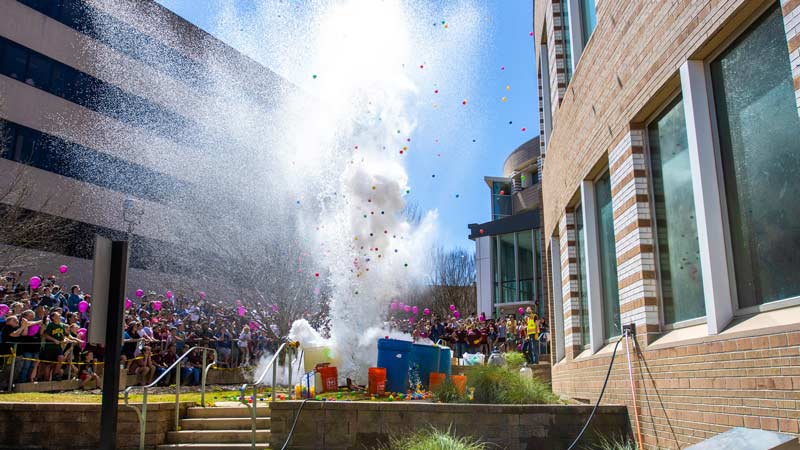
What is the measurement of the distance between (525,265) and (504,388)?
25.1m

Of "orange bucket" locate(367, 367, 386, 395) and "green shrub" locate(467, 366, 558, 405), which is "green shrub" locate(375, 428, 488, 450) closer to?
"green shrub" locate(467, 366, 558, 405)

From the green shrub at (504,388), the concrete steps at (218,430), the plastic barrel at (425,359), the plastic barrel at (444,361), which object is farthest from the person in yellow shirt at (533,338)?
the concrete steps at (218,430)

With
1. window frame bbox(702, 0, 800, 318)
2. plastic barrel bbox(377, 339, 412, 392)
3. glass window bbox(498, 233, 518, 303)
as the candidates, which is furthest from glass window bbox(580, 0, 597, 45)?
glass window bbox(498, 233, 518, 303)

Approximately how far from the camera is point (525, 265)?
34.0m

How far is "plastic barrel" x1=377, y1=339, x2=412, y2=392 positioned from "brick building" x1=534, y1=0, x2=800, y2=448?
3.40 metres

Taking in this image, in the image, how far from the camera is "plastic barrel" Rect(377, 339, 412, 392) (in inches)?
484

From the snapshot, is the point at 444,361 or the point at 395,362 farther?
the point at 444,361

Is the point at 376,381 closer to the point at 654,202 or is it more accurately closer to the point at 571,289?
the point at 571,289

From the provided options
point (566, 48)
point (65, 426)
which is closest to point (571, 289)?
point (566, 48)

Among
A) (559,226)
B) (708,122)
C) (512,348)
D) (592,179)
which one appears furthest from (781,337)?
(512,348)

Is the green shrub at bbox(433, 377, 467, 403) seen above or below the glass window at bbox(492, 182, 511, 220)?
below

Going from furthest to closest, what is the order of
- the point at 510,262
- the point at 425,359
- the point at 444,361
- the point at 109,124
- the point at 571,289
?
the point at 510,262 < the point at 109,124 < the point at 444,361 < the point at 425,359 < the point at 571,289

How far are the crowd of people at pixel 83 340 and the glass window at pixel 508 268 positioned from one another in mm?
15908

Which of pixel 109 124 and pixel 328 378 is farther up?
pixel 109 124
